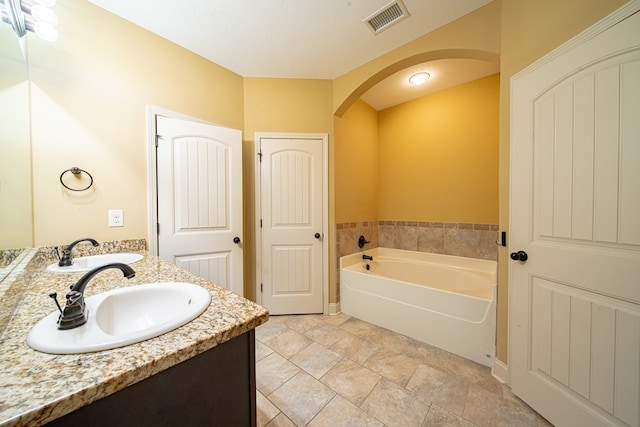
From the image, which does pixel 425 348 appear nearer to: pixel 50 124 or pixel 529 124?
pixel 529 124

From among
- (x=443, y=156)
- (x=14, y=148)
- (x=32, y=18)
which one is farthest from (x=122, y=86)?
(x=443, y=156)

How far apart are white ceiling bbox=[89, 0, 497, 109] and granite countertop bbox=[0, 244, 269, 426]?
1.87 metres

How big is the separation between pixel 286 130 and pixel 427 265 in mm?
A: 2253

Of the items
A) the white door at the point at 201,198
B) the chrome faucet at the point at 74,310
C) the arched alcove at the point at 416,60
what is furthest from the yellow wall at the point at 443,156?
the chrome faucet at the point at 74,310

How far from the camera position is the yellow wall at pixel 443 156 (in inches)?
95.4

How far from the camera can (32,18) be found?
120 cm

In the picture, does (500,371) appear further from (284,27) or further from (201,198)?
(284,27)

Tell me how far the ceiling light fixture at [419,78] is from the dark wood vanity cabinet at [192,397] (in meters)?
2.80

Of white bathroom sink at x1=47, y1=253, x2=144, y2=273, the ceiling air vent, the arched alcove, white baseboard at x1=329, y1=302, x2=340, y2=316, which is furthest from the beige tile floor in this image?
the ceiling air vent

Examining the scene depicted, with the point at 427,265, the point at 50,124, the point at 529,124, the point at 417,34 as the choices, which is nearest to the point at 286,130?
the point at 417,34

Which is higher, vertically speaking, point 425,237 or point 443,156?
point 443,156

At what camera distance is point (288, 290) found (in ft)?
8.13

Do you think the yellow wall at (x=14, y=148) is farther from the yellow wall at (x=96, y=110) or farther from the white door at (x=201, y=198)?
the white door at (x=201, y=198)

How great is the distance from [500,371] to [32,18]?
3.47 m
